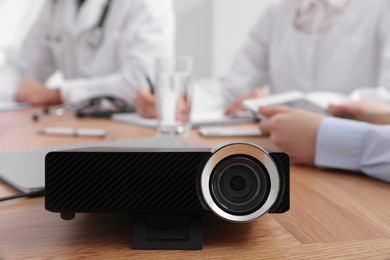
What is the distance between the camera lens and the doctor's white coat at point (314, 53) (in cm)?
128

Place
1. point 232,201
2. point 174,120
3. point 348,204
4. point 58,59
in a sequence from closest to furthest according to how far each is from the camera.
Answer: point 232,201
point 348,204
point 174,120
point 58,59

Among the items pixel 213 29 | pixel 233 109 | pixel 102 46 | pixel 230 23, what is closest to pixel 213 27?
pixel 213 29

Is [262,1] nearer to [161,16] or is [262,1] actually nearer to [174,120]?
[161,16]

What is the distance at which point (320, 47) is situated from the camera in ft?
4.39

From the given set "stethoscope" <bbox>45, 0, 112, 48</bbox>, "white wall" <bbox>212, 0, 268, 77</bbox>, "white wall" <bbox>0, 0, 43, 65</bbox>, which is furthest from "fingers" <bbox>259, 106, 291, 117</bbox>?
"white wall" <bbox>0, 0, 43, 65</bbox>

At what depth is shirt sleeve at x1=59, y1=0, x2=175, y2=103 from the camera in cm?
136

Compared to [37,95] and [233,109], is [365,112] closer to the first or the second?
[233,109]

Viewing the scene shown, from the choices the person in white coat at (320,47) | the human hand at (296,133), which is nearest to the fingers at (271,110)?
the human hand at (296,133)

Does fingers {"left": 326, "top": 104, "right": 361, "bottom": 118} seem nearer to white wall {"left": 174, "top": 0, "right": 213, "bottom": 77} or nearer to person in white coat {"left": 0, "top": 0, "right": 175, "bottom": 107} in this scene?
person in white coat {"left": 0, "top": 0, "right": 175, "bottom": 107}

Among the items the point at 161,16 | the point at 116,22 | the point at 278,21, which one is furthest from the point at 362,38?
the point at 116,22

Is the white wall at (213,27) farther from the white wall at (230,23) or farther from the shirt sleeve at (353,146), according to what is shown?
the shirt sleeve at (353,146)

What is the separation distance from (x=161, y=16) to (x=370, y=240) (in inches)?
58.2

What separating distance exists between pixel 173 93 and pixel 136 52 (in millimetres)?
775

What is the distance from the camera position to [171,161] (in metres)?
0.27
